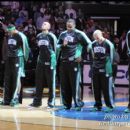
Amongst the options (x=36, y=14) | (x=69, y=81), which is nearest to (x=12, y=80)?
(x=69, y=81)

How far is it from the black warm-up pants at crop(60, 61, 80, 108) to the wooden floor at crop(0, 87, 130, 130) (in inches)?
20.2

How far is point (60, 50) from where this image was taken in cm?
1237

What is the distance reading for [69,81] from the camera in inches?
481

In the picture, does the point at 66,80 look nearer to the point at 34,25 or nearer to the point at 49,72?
the point at 49,72

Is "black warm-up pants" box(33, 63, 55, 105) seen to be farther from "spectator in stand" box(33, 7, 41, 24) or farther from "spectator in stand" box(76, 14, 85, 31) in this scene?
"spectator in stand" box(33, 7, 41, 24)

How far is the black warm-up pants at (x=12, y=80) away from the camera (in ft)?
42.3

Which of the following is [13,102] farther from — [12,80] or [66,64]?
[66,64]

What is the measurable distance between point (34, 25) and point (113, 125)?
40.6 feet

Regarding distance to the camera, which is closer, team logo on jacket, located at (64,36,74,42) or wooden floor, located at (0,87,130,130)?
wooden floor, located at (0,87,130,130)

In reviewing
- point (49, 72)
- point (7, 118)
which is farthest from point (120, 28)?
point (7, 118)

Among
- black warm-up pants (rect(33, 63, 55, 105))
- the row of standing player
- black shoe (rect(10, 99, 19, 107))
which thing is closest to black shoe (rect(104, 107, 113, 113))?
the row of standing player

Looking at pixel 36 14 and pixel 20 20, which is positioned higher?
pixel 36 14

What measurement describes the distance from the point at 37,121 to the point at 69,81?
2387 millimetres

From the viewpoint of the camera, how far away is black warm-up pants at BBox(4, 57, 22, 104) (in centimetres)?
1289
